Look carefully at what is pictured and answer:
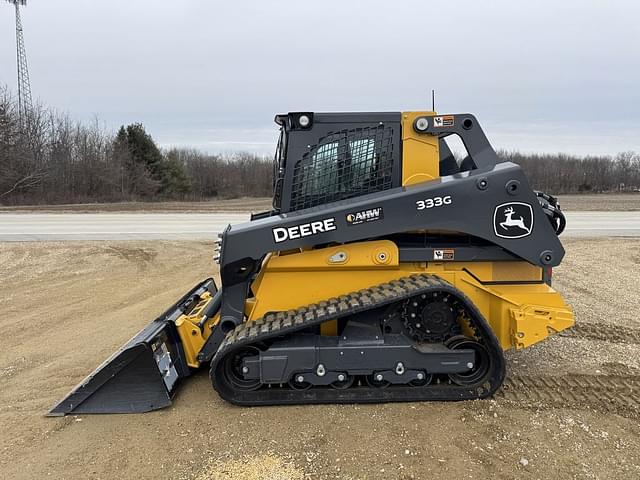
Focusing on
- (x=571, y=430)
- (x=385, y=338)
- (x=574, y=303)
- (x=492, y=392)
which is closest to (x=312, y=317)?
(x=385, y=338)

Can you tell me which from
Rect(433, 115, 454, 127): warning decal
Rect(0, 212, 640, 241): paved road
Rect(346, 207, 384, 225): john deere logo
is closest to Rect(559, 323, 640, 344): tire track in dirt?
Rect(433, 115, 454, 127): warning decal

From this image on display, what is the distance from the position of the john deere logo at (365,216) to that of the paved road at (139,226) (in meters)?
10.9

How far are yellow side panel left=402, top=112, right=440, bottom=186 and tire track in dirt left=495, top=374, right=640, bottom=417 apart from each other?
208cm

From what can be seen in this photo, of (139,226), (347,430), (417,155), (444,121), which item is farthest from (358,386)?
(139,226)

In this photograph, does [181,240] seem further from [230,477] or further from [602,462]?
[602,462]

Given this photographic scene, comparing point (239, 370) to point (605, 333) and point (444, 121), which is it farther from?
point (605, 333)

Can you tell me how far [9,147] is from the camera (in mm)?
34031

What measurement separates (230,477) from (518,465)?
199 cm

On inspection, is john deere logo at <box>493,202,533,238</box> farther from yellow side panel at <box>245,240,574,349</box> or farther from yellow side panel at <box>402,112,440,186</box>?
yellow side panel at <box>402,112,440,186</box>

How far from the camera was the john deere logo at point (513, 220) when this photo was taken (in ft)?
13.6

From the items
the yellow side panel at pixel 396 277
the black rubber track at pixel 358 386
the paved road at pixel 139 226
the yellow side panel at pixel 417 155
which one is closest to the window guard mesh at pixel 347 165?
the yellow side panel at pixel 417 155

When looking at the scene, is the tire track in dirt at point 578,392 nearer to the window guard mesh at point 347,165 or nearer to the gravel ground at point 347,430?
the gravel ground at point 347,430

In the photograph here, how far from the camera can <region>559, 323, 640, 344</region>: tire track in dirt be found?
18.8ft

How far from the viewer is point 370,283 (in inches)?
173
